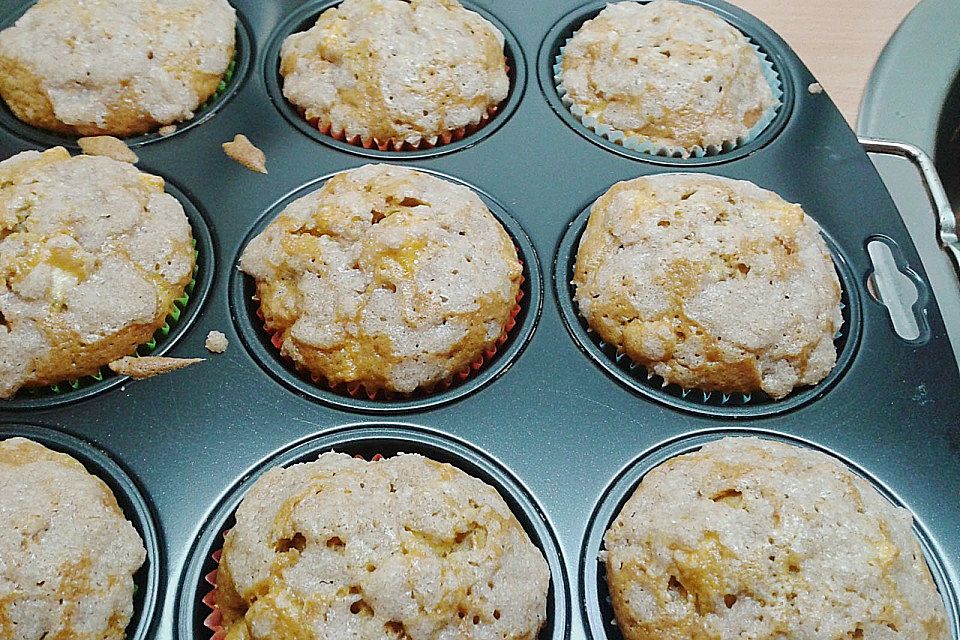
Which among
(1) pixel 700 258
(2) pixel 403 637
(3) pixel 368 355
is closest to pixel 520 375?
(3) pixel 368 355

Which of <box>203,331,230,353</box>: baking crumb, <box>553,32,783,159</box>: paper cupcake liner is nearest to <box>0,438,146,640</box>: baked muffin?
<box>203,331,230,353</box>: baking crumb

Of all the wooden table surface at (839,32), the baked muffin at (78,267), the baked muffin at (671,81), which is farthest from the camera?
the wooden table surface at (839,32)

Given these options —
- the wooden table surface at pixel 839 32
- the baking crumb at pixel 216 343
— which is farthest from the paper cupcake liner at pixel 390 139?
the wooden table surface at pixel 839 32

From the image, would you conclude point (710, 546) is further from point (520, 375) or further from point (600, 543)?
point (520, 375)

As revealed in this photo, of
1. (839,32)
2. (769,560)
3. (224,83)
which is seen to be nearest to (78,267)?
(224,83)

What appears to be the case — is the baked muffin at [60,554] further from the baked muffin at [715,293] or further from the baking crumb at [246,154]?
the baked muffin at [715,293]
